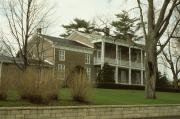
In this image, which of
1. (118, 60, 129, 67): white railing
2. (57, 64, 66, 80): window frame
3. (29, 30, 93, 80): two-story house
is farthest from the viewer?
(118, 60, 129, 67): white railing

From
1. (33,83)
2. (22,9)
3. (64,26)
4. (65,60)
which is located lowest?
(33,83)

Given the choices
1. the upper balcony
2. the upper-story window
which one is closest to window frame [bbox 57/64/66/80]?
the upper-story window

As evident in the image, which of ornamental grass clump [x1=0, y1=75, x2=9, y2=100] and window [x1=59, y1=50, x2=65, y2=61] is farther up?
window [x1=59, y1=50, x2=65, y2=61]

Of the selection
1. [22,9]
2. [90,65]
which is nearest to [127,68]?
[90,65]

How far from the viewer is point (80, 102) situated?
1792 cm

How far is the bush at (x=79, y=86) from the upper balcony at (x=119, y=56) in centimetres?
3318

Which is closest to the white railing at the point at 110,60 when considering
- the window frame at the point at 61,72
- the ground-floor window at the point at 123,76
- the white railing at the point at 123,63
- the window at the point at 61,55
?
the white railing at the point at 123,63

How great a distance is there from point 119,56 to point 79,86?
4036 cm

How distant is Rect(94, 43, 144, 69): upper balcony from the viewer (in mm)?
52969

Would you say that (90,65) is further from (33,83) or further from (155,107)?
(33,83)

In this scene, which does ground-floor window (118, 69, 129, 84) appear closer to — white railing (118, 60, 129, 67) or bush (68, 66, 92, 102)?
white railing (118, 60, 129, 67)

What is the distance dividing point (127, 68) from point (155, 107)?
3650cm

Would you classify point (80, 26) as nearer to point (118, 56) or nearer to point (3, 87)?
point (118, 56)

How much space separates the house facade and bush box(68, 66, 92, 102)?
25767mm
